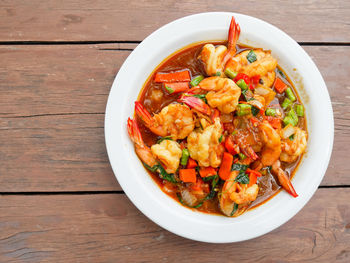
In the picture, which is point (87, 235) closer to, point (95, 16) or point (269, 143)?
point (269, 143)

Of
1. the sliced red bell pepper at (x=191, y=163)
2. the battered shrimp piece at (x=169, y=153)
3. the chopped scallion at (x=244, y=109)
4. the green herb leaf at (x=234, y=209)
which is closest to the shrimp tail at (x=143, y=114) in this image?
the battered shrimp piece at (x=169, y=153)

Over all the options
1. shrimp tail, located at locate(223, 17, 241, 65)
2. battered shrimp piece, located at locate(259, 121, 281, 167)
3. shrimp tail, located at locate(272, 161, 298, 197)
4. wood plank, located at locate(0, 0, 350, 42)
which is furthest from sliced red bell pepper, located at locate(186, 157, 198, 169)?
wood plank, located at locate(0, 0, 350, 42)

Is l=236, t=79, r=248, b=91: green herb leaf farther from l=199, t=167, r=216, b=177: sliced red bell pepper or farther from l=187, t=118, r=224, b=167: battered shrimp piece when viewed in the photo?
l=199, t=167, r=216, b=177: sliced red bell pepper

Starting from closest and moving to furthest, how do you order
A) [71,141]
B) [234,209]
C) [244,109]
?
[244,109] < [234,209] < [71,141]

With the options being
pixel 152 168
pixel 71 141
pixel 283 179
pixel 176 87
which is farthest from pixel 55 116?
pixel 283 179

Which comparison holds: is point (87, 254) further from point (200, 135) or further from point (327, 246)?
point (327, 246)

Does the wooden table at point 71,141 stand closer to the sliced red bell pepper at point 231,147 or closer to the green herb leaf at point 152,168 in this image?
the green herb leaf at point 152,168

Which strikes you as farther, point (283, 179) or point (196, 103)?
point (283, 179)

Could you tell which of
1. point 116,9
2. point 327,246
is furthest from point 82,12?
point 327,246
